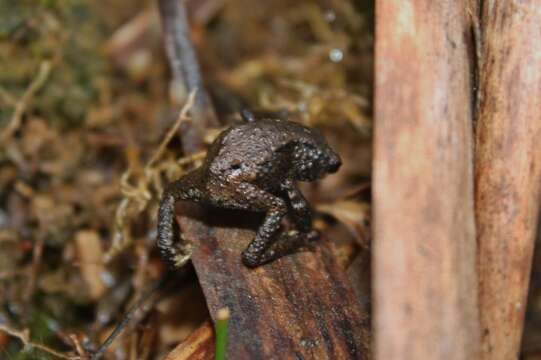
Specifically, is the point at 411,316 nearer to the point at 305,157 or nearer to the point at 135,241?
the point at 305,157

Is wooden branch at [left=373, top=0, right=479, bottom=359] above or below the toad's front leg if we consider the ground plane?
above

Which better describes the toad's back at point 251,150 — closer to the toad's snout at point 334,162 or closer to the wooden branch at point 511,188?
the toad's snout at point 334,162

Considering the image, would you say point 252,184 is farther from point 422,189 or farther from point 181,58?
point 181,58

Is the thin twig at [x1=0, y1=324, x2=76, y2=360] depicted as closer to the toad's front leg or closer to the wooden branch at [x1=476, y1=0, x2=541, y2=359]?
the toad's front leg

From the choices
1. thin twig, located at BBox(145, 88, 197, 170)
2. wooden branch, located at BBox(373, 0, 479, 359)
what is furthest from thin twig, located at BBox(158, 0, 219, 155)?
wooden branch, located at BBox(373, 0, 479, 359)

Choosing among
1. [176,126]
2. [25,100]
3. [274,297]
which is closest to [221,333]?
[274,297]
